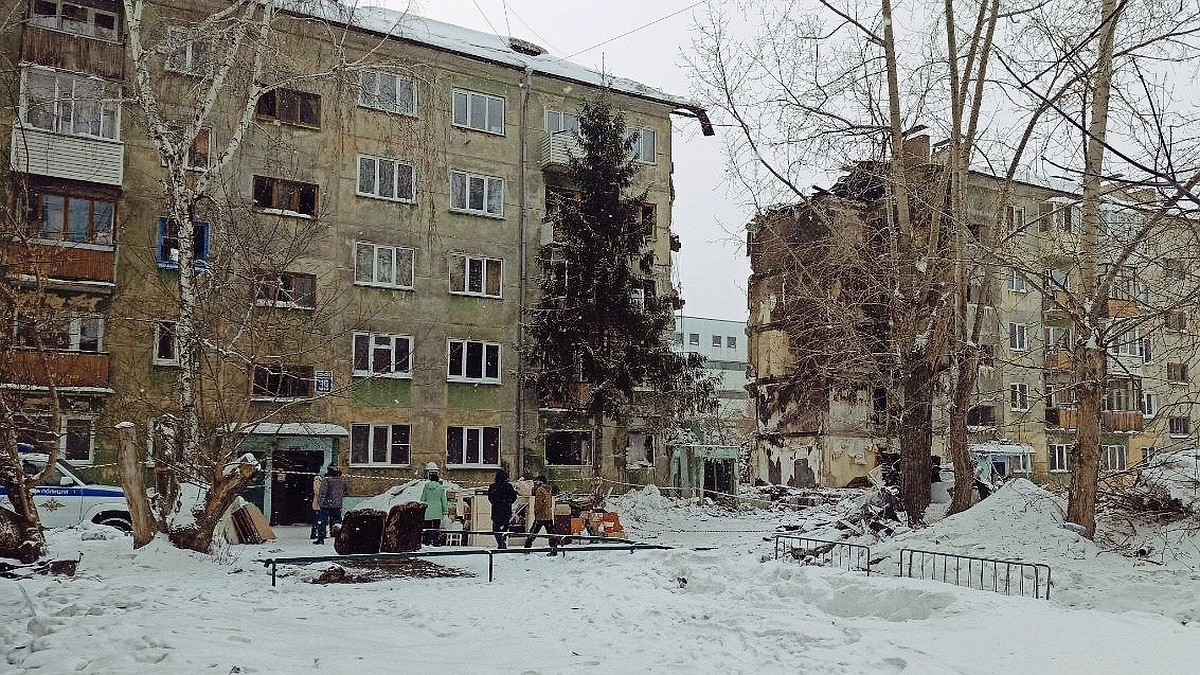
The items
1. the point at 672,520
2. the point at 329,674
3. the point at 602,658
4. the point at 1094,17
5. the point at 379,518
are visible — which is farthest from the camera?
the point at 672,520

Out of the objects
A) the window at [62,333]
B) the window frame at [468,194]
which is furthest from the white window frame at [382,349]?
the window at [62,333]

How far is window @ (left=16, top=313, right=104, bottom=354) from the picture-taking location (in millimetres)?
16266

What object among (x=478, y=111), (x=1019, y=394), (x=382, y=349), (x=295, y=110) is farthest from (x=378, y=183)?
(x=1019, y=394)

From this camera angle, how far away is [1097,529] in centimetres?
1647

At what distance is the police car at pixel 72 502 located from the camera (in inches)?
808

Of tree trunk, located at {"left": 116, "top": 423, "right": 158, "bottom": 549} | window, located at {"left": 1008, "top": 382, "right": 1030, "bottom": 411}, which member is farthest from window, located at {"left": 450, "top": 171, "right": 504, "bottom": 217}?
tree trunk, located at {"left": 116, "top": 423, "right": 158, "bottom": 549}

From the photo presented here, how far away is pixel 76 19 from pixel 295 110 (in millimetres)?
6148

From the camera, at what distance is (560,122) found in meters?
35.8

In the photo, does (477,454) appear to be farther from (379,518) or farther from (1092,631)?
(1092,631)

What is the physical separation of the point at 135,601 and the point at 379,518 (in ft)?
25.2

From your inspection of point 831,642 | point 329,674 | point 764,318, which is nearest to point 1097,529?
point 831,642

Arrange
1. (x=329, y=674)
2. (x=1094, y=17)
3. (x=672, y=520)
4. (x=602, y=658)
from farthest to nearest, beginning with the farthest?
(x=672, y=520) → (x=1094, y=17) → (x=602, y=658) → (x=329, y=674)

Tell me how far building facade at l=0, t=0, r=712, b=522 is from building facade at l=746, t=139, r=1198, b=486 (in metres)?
8.85

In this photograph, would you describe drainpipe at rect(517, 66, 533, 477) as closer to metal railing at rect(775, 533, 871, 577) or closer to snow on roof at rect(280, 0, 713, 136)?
snow on roof at rect(280, 0, 713, 136)
